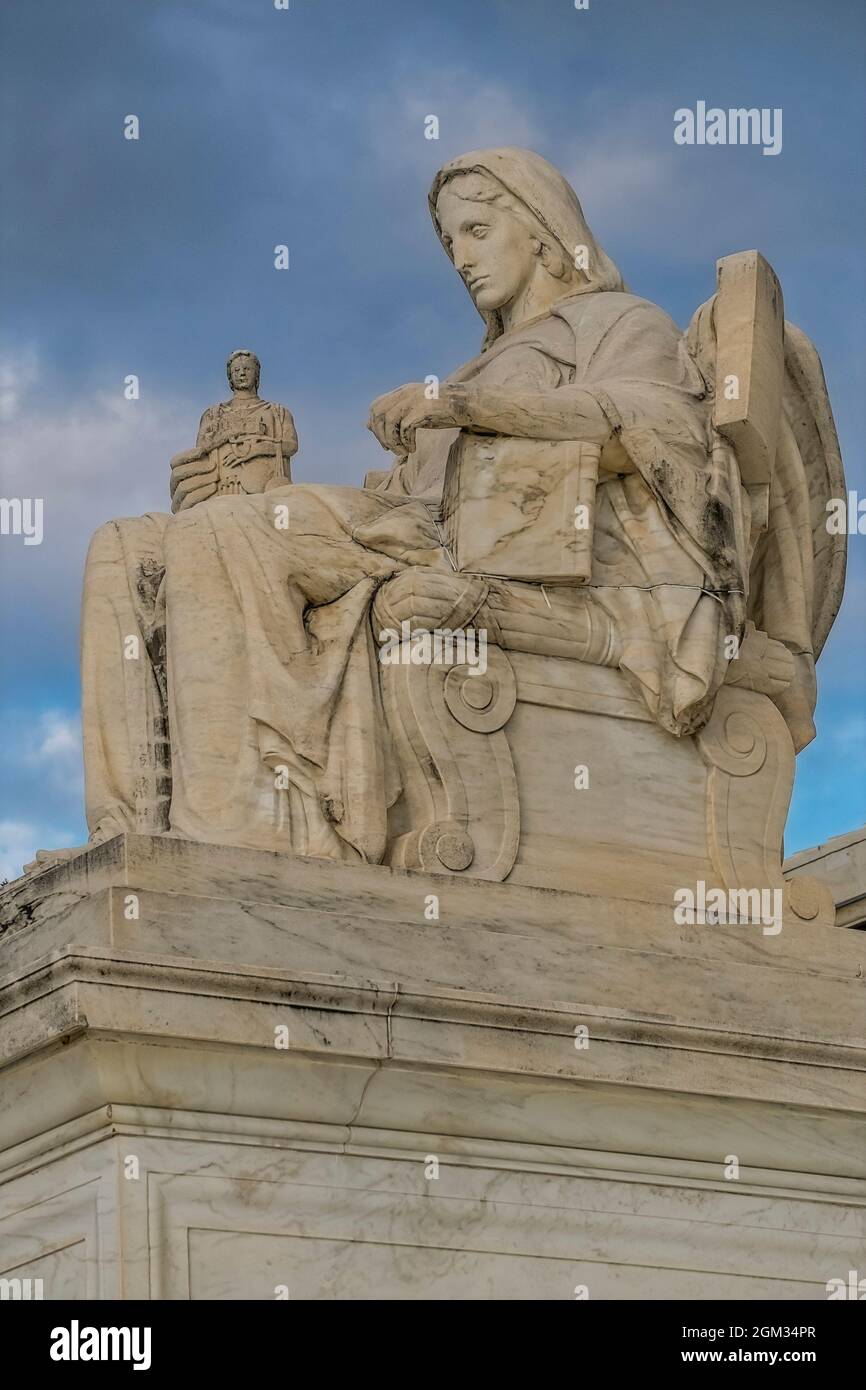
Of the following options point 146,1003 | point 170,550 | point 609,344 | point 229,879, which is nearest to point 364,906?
point 229,879

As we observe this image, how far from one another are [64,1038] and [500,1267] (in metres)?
1.42

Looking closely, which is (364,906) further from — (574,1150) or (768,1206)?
(768,1206)

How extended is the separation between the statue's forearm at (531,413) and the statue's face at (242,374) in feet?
3.68

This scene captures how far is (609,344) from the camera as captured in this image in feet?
28.8

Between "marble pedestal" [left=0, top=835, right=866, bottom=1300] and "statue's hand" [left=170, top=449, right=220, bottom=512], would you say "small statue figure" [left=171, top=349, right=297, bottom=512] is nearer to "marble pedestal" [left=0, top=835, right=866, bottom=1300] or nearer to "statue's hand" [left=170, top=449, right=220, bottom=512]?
"statue's hand" [left=170, top=449, right=220, bottom=512]

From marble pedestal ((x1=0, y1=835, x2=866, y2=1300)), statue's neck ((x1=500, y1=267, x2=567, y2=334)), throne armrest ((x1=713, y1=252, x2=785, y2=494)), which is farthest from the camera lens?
statue's neck ((x1=500, y1=267, x2=567, y2=334))

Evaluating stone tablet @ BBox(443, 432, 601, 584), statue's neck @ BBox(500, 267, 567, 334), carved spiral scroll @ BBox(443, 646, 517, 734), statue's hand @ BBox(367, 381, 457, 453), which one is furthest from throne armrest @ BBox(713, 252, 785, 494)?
carved spiral scroll @ BBox(443, 646, 517, 734)

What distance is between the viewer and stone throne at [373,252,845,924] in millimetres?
7852

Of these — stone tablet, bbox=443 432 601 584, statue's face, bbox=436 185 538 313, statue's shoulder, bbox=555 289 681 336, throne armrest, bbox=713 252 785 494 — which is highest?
statue's face, bbox=436 185 538 313

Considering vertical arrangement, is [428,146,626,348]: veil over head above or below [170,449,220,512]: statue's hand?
above

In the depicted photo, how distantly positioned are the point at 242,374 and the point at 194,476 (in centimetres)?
41

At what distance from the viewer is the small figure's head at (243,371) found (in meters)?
9.03

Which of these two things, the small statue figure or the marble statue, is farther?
the small statue figure

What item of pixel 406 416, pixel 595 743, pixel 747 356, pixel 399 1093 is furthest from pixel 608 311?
pixel 399 1093
